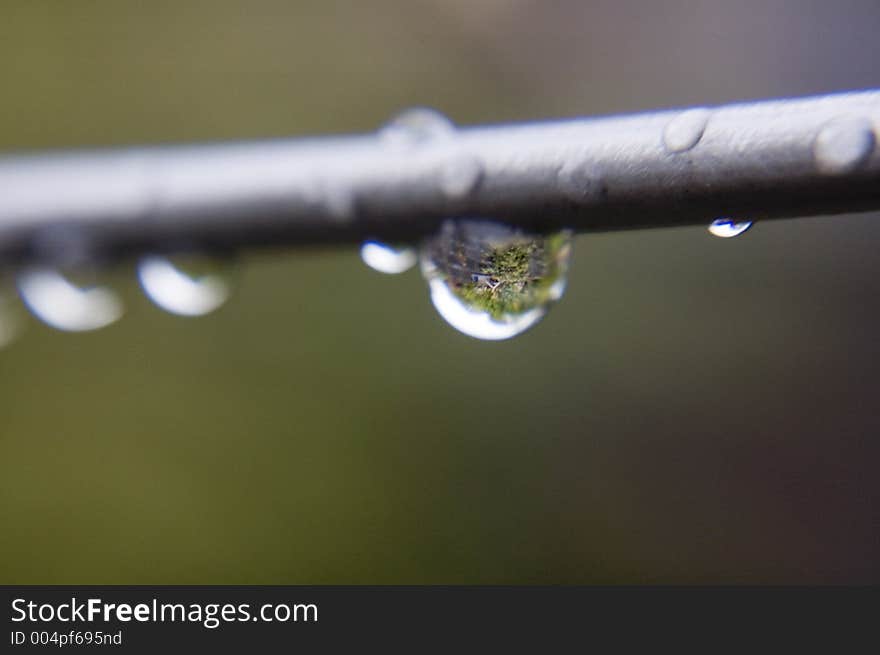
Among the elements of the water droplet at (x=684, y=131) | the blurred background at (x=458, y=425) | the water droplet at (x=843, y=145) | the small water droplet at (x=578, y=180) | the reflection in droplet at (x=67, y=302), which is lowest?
the water droplet at (x=843, y=145)

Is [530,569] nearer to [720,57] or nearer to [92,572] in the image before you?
[92,572]

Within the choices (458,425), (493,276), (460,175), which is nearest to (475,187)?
(460,175)

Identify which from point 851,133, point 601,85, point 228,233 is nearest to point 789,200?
point 851,133

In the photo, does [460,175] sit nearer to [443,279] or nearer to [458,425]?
[443,279]

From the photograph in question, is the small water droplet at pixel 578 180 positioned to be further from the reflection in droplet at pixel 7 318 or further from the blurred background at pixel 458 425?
the blurred background at pixel 458 425

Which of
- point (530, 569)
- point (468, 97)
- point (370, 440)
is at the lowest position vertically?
point (530, 569)

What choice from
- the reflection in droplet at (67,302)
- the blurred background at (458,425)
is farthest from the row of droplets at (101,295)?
the blurred background at (458,425)

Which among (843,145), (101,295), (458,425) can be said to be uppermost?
(458,425)
